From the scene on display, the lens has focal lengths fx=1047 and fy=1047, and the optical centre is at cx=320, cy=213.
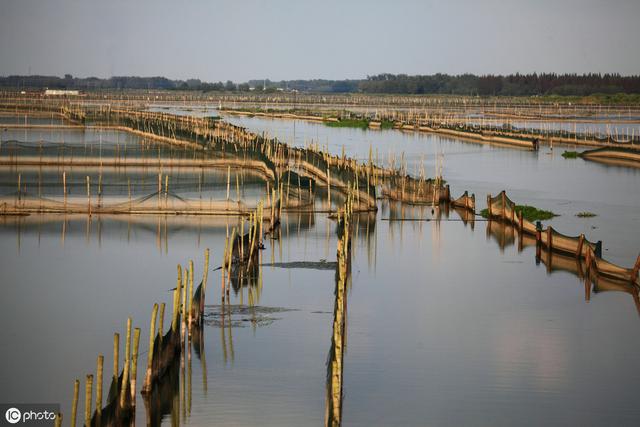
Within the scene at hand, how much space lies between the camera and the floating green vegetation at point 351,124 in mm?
71000

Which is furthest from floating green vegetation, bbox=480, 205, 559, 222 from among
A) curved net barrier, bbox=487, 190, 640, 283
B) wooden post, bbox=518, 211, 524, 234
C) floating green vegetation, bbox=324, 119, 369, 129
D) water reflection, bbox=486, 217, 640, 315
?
floating green vegetation, bbox=324, 119, 369, 129

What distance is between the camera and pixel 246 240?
1975 centimetres

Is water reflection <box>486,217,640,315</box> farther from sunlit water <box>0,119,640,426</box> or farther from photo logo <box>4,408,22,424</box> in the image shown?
photo logo <box>4,408,22,424</box>

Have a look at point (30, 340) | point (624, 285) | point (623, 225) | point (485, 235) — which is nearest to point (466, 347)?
point (624, 285)

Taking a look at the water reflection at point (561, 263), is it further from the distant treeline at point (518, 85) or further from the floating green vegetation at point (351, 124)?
the distant treeline at point (518, 85)

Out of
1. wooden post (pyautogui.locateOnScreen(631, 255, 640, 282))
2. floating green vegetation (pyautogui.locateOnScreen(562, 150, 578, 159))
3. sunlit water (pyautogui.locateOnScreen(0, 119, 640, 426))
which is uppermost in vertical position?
floating green vegetation (pyautogui.locateOnScreen(562, 150, 578, 159))

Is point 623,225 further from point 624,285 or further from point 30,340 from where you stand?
point 30,340

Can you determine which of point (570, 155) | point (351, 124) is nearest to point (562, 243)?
point (570, 155)

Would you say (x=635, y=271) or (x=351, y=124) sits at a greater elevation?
(x=351, y=124)

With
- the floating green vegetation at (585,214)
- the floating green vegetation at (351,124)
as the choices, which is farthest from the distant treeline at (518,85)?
the floating green vegetation at (585,214)

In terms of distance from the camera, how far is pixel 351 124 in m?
71.6

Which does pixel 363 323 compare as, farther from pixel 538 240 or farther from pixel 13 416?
pixel 538 240

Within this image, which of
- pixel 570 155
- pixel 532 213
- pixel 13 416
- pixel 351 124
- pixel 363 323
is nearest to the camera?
pixel 13 416

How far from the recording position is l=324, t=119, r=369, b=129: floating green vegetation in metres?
71.0
